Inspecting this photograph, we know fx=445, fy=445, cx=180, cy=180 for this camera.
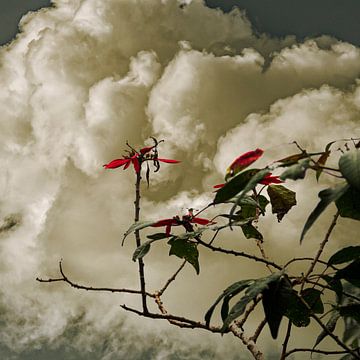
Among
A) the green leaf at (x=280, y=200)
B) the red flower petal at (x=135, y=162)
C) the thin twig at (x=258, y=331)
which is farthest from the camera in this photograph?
the red flower petal at (x=135, y=162)

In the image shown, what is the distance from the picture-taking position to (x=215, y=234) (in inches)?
49.9

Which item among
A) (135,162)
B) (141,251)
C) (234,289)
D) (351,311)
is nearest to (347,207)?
(351,311)

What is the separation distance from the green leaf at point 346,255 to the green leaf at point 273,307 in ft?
0.57

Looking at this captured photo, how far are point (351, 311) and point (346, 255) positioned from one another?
12cm

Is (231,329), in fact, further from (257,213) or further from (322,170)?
(322,170)

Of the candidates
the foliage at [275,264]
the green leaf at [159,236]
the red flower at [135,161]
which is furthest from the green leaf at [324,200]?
the red flower at [135,161]

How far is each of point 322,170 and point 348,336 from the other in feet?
1.15

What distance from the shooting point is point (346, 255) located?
39.3 inches

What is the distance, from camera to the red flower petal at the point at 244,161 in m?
0.99

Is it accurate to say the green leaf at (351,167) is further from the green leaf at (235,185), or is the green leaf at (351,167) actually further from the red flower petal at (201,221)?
the red flower petal at (201,221)

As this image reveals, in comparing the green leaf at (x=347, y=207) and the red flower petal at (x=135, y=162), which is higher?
the red flower petal at (x=135, y=162)

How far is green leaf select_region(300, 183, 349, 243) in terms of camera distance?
0.70m

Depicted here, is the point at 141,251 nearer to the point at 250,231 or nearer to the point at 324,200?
the point at 250,231

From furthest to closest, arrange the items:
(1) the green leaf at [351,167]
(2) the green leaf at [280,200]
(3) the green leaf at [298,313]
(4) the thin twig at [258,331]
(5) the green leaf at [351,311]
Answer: (2) the green leaf at [280,200], (4) the thin twig at [258,331], (3) the green leaf at [298,313], (5) the green leaf at [351,311], (1) the green leaf at [351,167]
